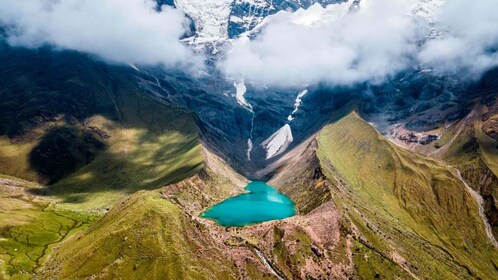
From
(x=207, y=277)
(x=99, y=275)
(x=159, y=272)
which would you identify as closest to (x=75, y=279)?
(x=99, y=275)

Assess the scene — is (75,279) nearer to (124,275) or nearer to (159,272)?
(124,275)

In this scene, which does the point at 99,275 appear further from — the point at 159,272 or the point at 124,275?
the point at 159,272

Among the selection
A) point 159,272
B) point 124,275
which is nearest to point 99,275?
point 124,275

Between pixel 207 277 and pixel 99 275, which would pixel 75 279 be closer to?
pixel 99 275

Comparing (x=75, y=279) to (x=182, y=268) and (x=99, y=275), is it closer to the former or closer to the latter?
(x=99, y=275)

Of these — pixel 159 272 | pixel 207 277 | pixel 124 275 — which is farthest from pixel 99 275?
pixel 207 277
